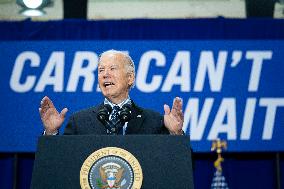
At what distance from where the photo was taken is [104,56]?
1.60 metres

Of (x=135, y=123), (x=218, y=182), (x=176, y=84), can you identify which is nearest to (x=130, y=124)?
(x=135, y=123)

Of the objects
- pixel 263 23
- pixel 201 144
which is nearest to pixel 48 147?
pixel 201 144

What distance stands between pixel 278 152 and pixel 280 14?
168cm

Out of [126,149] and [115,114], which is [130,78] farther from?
[126,149]

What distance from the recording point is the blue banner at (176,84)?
4.13 meters

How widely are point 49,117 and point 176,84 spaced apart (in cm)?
277

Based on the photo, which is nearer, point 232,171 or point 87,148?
point 87,148

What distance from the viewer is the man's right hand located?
145 cm

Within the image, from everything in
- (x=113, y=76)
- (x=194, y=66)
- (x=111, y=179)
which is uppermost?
(x=194, y=66)

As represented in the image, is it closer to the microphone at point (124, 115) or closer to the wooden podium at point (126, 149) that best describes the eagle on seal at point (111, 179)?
the wooden podium at point (126, 149)

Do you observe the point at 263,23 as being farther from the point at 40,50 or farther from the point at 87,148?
the point at 87,148

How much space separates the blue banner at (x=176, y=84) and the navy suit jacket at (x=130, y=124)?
2392 millimetres

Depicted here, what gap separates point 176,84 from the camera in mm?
4160

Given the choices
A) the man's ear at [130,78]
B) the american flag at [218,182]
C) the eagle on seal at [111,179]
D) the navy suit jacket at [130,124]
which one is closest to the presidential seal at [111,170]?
the eagle on seal at [111,179]
